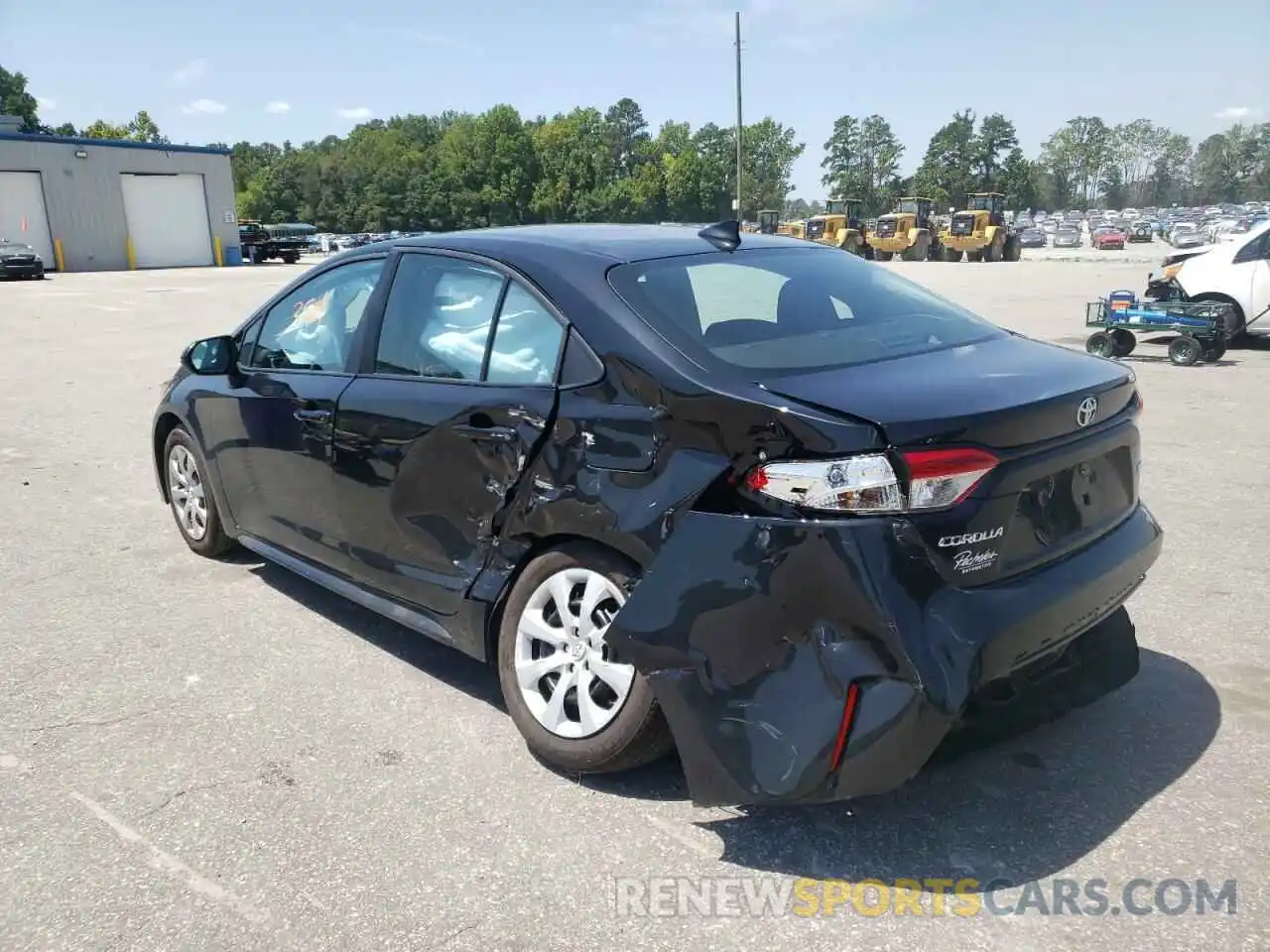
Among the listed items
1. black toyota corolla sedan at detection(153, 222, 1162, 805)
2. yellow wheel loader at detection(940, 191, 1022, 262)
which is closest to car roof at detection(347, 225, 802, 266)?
black toyota corolla sedan at detection(153, 222, 1162, 805)

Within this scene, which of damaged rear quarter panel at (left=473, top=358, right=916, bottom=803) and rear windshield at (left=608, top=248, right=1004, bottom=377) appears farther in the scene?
rear windshield at (left=608, top=248, right=1004, bottom=377)

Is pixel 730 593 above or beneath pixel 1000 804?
above

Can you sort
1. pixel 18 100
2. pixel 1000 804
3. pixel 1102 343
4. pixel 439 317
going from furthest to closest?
1. pixel 18 100
2. pixel 1102 343
3. pixel 439 317
4. pixel 1000 804

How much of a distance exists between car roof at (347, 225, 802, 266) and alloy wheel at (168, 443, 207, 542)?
1.82 metres

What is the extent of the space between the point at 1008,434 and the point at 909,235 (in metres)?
41.5

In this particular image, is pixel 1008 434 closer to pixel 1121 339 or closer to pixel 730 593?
pixel 730 593

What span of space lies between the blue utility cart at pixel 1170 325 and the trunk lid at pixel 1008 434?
31.7ft

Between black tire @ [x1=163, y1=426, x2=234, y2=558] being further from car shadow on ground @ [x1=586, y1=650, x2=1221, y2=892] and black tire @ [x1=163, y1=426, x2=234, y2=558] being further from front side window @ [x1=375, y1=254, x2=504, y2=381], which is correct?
car shadow on ground @ [x1=586, y1=650, x2=1221, y2=892]

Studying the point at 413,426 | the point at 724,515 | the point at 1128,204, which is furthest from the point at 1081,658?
the point at 1128,204

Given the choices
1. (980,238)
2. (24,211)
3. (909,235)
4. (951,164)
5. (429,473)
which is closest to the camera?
(429,473)

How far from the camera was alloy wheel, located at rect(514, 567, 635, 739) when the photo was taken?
9.42 ft

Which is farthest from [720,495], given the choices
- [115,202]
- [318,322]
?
[115,202]

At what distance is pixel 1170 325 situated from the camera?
1179cm

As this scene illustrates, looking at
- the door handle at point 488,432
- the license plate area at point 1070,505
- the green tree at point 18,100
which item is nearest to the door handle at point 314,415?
the door handle at point 488,432
